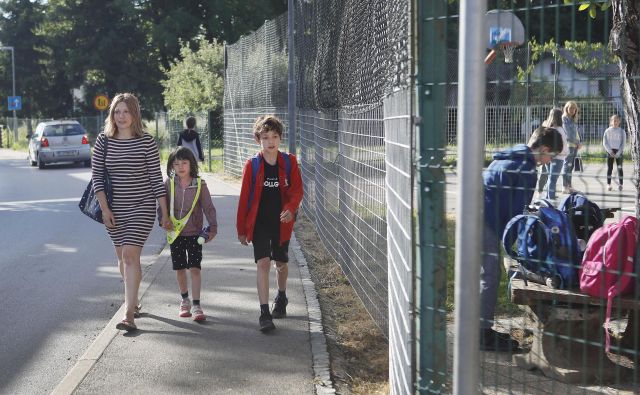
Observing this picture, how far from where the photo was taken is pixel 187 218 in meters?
7.23

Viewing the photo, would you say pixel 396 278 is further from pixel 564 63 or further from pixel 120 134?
pixel 120 134

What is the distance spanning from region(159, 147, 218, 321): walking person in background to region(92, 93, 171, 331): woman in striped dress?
13.0 inches

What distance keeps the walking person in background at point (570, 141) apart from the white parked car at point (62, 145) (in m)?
28.1

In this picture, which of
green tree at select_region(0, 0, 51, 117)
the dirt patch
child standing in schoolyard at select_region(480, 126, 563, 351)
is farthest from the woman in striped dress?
green tree at select_region(0, 0, 51, 117)

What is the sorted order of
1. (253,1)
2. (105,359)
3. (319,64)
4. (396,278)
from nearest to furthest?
(396,278), (105,359), (319,64), (253,1)

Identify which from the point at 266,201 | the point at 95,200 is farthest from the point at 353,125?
the point at 95,200

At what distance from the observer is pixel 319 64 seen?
33.5ft

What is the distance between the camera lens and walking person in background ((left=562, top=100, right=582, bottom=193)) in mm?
3180

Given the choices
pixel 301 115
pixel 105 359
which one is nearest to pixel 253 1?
pixel 301 115

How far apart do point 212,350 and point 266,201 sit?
1.20 meters

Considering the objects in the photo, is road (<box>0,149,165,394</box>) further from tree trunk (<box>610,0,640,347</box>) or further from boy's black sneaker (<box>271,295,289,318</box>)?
tree trunk (<box>610,0,640,347</box>)

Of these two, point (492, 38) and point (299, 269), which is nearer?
point (492, 38)

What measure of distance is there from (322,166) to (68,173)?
62.9ft

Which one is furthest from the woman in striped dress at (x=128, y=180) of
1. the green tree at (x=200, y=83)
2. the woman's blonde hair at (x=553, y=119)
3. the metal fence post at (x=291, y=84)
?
the green tree at (x=200, y=83)
